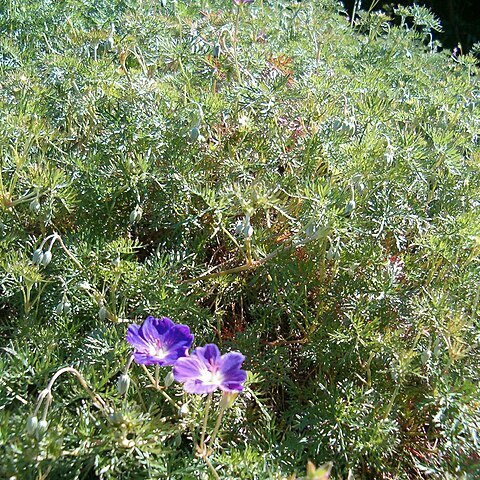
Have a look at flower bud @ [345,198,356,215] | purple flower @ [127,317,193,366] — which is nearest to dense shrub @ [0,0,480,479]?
flower bud @ [345,198,356,215]

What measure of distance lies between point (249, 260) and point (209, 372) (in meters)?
0.51

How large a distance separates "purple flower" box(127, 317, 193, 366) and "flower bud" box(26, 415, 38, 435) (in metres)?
0.21

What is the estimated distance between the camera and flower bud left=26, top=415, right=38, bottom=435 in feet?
3.76

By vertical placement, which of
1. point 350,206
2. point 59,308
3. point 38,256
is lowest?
point 59,308

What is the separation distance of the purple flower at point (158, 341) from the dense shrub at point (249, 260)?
115 millimetres

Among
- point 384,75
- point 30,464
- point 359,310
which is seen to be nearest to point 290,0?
point 384,75

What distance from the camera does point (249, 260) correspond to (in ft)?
5.57

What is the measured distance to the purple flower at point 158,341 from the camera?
1.25 metres

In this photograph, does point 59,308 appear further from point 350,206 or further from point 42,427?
point 350,206

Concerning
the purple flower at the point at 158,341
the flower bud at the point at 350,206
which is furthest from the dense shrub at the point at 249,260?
the purple flower at the point at 158,341

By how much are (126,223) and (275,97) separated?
601 mm

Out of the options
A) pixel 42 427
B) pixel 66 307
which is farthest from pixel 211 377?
pixel 66 307

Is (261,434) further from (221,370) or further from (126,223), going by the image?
(126,223)

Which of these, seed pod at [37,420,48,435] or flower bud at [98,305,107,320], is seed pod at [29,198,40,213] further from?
seed pod at [37,420,48,435]
